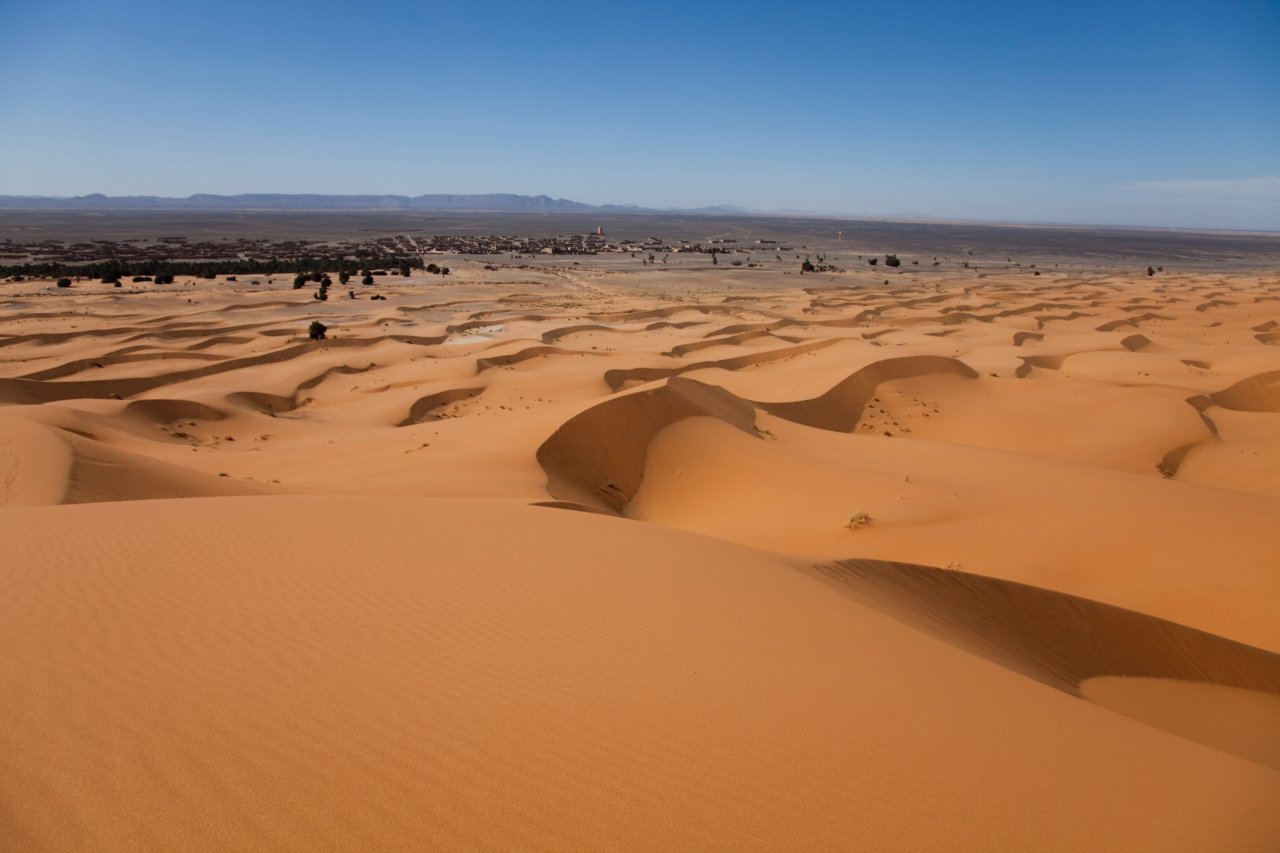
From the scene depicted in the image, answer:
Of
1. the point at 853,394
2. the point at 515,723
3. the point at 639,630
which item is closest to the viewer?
the point at 515,723

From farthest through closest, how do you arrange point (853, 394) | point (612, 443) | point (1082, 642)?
1. point (853, 394)
2. point (612, 443)
3. point (1082, 642)

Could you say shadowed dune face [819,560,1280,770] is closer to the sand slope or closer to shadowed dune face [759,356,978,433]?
the sand slope

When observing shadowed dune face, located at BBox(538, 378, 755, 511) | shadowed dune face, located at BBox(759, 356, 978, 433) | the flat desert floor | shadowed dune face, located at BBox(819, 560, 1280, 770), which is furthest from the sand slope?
shadowed dune face, located at BBox(759, 356, 978, 433)

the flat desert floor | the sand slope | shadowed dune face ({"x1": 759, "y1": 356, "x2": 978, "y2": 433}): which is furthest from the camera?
shadowed dune face ({"x1": 759, "y1": 356, "x2": 978, "y2": 433})

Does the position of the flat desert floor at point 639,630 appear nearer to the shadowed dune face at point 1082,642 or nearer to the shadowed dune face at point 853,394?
the shadowed dune face at point 1082,642

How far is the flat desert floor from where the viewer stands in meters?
3.26

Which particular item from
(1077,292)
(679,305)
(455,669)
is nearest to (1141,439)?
(455,669)

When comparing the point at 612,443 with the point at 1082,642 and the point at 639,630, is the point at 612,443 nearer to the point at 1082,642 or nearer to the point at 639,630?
the point at 1082,642

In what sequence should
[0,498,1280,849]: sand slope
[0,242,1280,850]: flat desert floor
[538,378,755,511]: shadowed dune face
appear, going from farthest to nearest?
[538,378,755,511]: shadowed dune face, [0,242,1280,850]: flat desert floor, [0,498,1280,849]: sand slope

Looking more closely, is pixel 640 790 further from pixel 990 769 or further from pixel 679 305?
pixel 679 305

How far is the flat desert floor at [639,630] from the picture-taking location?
10.7 ft

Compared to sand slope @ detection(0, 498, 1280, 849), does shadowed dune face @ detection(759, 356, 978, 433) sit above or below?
below

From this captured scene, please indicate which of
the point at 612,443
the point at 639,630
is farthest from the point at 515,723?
the point at 612,443

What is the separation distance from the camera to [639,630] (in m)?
5.50
